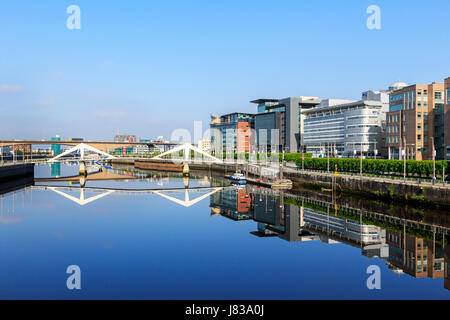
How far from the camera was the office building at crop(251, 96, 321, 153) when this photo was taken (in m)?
162

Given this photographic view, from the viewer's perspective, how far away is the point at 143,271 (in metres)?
25.6

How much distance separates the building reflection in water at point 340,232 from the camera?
2773cm

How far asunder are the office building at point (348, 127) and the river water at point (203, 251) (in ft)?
203

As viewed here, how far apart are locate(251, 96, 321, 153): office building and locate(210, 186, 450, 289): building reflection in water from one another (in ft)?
332

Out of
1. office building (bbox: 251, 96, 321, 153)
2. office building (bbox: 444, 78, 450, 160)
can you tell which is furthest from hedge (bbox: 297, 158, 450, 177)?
office building (bbox: 251, 96, 321, 153)

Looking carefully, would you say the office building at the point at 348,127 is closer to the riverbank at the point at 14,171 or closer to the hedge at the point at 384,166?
the hedge at the point at 384,166

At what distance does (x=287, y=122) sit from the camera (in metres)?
164

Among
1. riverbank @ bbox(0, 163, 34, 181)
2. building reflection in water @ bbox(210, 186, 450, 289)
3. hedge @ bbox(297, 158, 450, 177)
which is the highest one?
hedge @ bbox(297, 158, 450, 177)

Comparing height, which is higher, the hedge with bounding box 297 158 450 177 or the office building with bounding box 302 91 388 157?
the office building with bounding box 302 91 388 157

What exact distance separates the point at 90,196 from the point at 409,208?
52557 mm

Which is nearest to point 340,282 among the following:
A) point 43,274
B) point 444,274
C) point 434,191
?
point 444,274

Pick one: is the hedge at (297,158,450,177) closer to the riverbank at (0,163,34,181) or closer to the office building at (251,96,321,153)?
the office building at (251,96,321,153)
